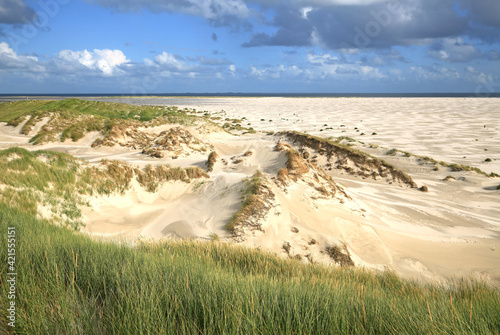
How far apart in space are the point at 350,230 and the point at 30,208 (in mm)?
8818

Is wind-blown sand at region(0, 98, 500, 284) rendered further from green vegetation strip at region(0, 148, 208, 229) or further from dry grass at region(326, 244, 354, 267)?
green vegetation strip at region(0, 148, 208, 229)

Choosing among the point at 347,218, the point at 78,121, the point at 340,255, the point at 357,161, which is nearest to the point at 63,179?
the point at 340,255

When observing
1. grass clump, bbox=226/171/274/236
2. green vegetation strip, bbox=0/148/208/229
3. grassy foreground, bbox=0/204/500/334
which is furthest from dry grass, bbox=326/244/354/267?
green vegetation strip, bbox=0/148/208/229

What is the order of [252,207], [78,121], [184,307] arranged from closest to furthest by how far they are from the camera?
[184,307], [252,207], [78,121]

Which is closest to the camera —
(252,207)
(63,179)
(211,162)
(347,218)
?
(252,207)

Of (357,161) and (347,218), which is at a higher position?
(357,161)

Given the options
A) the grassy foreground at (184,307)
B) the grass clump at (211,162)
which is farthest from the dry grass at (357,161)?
the grassy foreground at (184,307)

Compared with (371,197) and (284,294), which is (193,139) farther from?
(284,294)

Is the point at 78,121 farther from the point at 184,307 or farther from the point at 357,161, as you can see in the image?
the point at 184,307

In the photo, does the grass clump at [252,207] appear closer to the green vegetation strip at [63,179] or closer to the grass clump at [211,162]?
the green vegetation strip at [63,179]

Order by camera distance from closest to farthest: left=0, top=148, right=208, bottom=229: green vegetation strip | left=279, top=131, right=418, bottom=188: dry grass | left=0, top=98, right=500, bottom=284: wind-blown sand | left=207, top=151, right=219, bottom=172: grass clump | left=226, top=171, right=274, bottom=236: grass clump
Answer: left=0, top=148, right=208, bottom=229: green vegetation strip, left=0, top=98, right=500, bottom=284: wind-blown sand, left=226, top=171, right=274, bottom=236: grass clump, left=207, top=151, right=219, bottom=172: grass clump, left=279, top=131, right=418, bottom=188: dry grass

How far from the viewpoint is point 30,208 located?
7812 millimetres

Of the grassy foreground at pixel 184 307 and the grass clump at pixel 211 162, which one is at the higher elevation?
the grassy foreground at pixel 184 307

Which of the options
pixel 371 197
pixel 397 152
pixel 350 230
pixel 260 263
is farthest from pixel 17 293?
pixel 397 152
